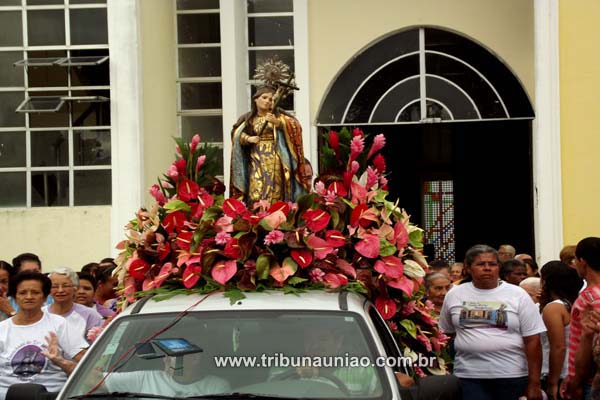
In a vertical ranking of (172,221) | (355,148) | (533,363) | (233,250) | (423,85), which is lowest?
(533,363)

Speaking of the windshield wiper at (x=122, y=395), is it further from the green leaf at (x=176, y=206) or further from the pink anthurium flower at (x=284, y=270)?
the green leaf at (x=176, y=206)

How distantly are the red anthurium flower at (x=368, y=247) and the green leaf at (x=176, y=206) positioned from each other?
1.16 metres

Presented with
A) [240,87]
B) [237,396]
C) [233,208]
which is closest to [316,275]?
[233,208]

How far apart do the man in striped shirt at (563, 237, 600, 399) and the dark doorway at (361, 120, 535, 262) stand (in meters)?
12.7

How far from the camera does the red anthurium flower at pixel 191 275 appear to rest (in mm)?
7309

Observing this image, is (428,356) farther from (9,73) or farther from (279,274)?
(9,73)

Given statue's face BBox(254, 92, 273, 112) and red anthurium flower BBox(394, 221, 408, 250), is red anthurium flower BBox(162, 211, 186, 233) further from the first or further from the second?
statue's face BBox(254, 92, 273, 112)

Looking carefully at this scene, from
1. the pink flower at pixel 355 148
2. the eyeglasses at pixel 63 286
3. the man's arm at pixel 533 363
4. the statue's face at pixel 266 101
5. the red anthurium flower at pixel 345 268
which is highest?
the statue's face at pixel 266 101

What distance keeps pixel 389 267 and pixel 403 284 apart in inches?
5.7

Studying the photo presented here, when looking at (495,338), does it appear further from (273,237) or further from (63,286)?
(63,286)

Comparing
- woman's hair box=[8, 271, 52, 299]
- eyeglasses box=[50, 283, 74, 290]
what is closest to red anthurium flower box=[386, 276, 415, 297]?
woman's hair box=[8, 271, 52, 299]

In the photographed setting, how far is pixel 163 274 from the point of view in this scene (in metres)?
7.64

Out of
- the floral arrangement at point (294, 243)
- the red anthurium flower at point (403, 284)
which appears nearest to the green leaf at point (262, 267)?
the floral arrangement at point (294, 243)

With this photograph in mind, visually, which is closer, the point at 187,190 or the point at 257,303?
the point at 257,303
